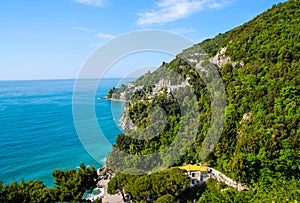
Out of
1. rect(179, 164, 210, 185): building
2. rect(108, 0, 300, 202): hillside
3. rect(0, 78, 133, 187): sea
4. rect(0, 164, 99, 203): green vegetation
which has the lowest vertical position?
rect(0, 78, 133, 187): sea

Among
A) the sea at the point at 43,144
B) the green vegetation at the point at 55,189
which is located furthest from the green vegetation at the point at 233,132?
the sea at the point at 43,144

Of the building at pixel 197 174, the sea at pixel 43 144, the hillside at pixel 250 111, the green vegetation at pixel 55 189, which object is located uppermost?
the hillside at pixel 250 111

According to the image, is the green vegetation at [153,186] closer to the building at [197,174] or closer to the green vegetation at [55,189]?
the building at [197,174]

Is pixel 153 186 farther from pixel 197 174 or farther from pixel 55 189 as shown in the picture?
pixel 55 189

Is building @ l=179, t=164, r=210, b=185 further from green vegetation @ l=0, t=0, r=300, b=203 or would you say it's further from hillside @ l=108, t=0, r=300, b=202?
hillside @ l=108, t=0, r=300, b=202

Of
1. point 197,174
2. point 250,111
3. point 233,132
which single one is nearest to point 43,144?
point 197,174

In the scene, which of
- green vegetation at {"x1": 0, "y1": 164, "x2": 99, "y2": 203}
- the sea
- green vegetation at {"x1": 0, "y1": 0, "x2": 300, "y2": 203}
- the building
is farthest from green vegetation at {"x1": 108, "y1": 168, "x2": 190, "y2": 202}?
the sea

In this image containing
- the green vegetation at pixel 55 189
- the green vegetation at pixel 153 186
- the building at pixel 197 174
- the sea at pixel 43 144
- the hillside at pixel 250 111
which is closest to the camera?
the green vegetation at pixel 55 189
